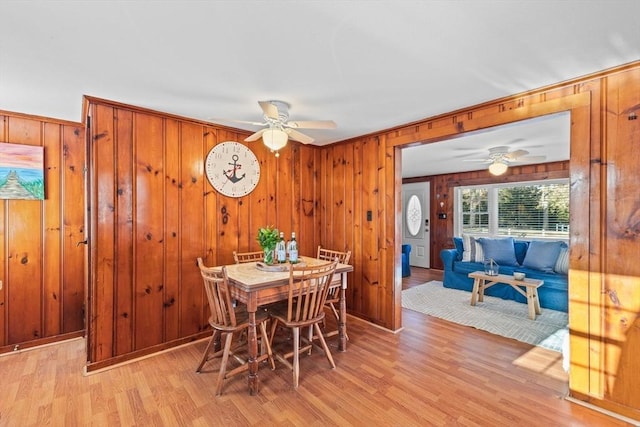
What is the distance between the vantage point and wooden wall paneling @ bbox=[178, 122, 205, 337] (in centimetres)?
295

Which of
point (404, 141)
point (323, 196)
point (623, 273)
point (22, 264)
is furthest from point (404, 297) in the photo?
point (22, 264)

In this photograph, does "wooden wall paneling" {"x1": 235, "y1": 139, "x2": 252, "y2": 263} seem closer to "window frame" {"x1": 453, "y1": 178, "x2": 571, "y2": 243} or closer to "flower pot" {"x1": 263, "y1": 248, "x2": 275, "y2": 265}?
"flower pot" {"x1": 263, "y1": 248, "x2": 275, "y2": 265}

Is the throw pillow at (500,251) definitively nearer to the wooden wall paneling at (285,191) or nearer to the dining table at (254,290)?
the wooden wall paneling at (285,191)

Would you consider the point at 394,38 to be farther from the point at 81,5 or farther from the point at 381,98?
the point at 81,5

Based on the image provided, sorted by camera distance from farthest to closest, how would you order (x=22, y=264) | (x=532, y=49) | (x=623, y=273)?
(x=22, y=264) → (x=623, y=273) → (x=532, y=49)

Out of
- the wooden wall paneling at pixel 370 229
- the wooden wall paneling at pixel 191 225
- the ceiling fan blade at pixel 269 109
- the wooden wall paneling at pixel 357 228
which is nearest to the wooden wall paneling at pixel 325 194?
the wooden wall paneling at pixel 357 228

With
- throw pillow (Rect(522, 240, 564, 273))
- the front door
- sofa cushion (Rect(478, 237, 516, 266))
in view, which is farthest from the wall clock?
the front door

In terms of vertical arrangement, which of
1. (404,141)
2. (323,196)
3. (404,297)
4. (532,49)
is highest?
(532,49)

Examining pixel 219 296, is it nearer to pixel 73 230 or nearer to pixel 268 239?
pixel 268 239

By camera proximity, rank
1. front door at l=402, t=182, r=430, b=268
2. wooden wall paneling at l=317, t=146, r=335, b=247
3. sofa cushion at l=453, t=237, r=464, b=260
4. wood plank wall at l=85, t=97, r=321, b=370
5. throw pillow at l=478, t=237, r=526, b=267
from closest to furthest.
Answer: wood plank wall at l=85, t=97, r=321, b=370, wooden wall paneling at l=317, t=146, r=335, b=247, throw pillow at l=478, t=237, r=526, b=267, sofa cushion at l=453, t=237, r=464, b=260, front door at l=402, t=182, r=430, b=268

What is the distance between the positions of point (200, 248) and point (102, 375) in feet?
4.24

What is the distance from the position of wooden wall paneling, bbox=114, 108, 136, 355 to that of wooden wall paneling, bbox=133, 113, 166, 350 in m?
0.04

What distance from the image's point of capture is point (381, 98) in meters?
2.47

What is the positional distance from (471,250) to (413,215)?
226 centimetres
